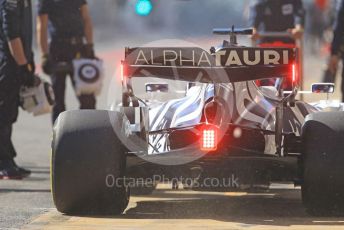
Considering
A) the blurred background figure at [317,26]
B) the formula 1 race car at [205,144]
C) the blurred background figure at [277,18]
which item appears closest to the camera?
the formula 1 race car at [205,144]

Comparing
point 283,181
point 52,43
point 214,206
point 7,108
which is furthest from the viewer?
point 52,43

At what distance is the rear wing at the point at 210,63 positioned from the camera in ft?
25.5

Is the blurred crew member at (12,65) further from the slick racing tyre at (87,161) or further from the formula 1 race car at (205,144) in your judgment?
A: the slick racing tyre at (87,161)

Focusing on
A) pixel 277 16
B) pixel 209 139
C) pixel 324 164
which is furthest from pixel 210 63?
pixel 277 16

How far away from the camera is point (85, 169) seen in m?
7.73

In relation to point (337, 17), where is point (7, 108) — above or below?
below

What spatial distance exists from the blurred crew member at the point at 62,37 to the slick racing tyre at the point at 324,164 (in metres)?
5.20

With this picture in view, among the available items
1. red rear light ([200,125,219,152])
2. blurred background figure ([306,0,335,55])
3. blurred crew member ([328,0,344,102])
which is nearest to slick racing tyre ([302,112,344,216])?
red rear light ([200,125,219,152])

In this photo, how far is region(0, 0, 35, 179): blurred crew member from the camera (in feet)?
34.5

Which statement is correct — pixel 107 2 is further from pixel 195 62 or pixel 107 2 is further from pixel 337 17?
pixel 195 62

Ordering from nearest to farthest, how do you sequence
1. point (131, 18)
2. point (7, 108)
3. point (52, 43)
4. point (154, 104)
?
point (154, 104) → point (7, 108) → point (52, 43) → point (131, 18)

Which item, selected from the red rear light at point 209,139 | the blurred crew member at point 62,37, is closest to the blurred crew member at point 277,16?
the blurred crew member at point 62,37

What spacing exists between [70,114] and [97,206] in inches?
26.7

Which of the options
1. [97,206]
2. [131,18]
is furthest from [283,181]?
[131,18]
